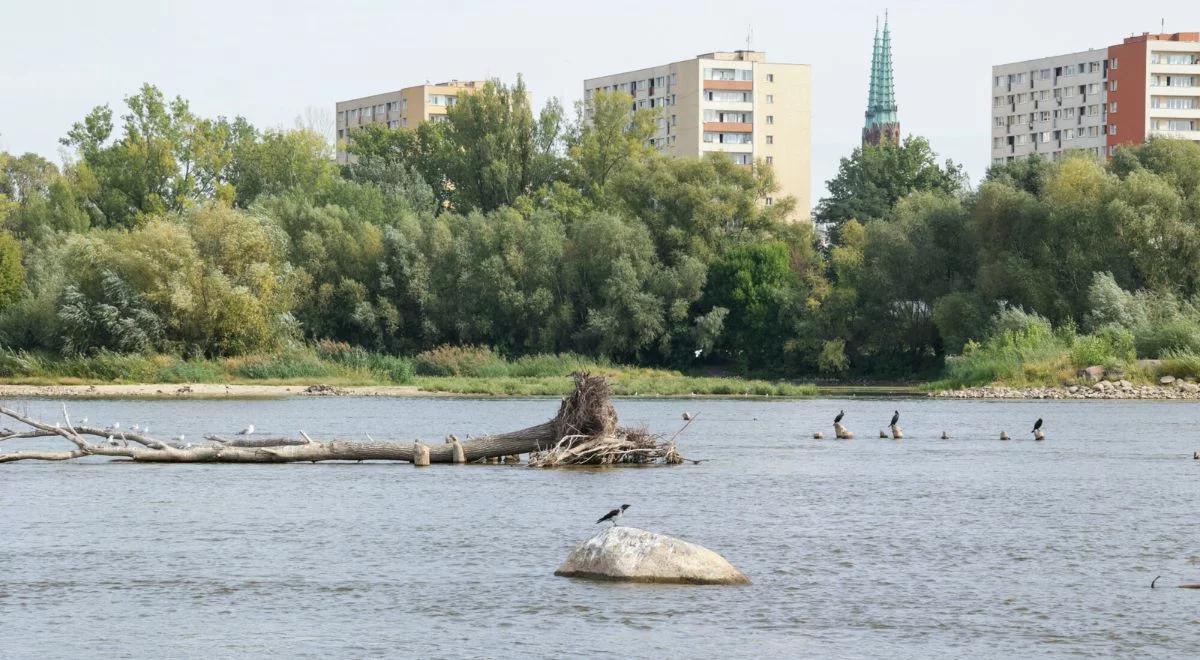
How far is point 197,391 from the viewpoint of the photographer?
7569 centimetres

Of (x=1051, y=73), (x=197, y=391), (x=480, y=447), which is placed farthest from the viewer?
(x=1051, y=73)

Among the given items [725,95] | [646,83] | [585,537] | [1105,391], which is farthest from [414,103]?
[585,537]

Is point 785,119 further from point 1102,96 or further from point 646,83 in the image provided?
point 1102,96

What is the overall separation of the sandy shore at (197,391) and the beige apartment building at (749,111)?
293 ft

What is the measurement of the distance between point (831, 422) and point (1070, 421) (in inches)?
345

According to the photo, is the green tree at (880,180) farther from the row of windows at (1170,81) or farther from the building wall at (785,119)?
the row of windows at (1170,81)

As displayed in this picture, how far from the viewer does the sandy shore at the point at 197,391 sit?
74.0 meters

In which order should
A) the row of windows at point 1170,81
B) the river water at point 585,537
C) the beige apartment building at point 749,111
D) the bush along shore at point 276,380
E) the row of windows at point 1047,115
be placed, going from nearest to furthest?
the river water at point 585,537, the bush along shore at point 276,380, the beige apartment building at point 749,111, the row of windows at point 1170,81, the row of windows at point 1047,115

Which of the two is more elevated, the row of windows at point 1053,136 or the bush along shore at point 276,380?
the row of windows at point 1053,136

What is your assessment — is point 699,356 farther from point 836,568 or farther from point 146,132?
point 836,568

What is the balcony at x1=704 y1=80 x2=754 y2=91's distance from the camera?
164 m

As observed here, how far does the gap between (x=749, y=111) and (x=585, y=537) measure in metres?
142

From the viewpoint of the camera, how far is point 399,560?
24.1m

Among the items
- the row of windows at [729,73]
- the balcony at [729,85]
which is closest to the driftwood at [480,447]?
the balcony at [729,85]
